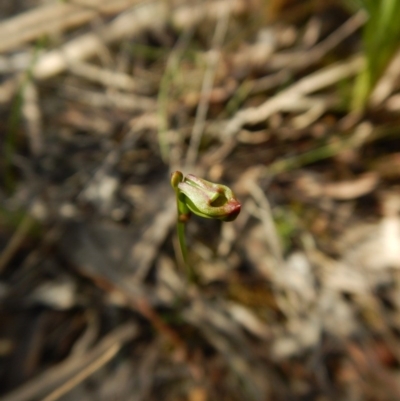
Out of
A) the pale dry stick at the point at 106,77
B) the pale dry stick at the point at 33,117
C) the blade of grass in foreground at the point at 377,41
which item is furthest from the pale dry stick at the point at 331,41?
the pale dry stick at the point at 33,117

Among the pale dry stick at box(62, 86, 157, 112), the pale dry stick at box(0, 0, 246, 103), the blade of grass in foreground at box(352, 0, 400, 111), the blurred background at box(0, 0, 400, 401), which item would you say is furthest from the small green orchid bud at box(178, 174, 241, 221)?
the pale dry stick at box(0, 0, 246, 103)

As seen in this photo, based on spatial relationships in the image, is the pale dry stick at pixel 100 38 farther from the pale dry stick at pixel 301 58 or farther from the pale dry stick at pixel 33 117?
the pale dry stick at pixel 301 58

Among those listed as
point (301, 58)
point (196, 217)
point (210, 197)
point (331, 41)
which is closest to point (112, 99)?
point (196, 217)

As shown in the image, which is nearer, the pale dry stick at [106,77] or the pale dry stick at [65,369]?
the pale dry stick at [65,369]

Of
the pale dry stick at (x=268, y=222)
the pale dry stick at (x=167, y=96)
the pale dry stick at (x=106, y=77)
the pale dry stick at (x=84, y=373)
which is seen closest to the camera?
the pale dry stick at (x=84, y=373)

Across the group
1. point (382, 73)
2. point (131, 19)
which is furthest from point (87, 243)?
point (382, 73)

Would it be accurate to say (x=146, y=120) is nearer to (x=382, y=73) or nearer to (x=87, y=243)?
(x=87, y=243)

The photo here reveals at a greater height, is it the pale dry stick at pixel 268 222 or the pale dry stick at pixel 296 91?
the pale dry stick at pixel 296 91

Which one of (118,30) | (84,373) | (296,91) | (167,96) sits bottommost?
(84,373)

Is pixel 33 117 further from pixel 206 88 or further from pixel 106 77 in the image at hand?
pixel 206 88
